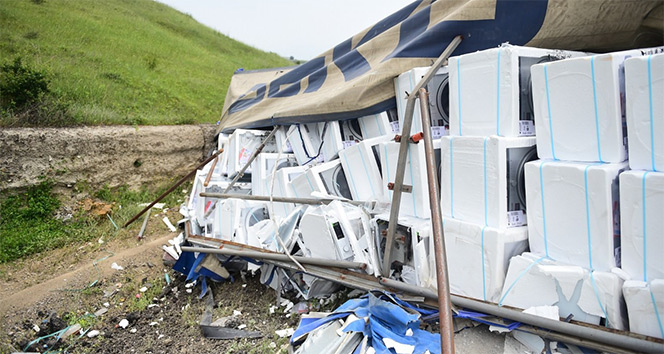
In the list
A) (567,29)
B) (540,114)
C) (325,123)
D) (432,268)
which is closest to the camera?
(540,114)

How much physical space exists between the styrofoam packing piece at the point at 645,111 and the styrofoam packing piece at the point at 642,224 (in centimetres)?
10

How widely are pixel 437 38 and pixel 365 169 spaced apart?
1233mm

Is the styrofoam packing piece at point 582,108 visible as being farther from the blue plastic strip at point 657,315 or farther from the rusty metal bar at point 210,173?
the rusty metal bar at point 210,173

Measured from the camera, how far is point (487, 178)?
7.74 feet

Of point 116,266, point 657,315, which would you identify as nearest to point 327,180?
point 657,315

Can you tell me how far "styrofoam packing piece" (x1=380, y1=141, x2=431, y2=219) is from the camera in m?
2.73

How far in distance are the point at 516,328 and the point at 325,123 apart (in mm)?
2696

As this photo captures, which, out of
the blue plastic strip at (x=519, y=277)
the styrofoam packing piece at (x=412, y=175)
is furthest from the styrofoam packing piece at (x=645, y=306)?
the styrofoam packing piece at (x=412, y=175)

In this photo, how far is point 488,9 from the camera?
3.06 metres

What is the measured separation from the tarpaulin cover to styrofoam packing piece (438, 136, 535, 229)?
112cm

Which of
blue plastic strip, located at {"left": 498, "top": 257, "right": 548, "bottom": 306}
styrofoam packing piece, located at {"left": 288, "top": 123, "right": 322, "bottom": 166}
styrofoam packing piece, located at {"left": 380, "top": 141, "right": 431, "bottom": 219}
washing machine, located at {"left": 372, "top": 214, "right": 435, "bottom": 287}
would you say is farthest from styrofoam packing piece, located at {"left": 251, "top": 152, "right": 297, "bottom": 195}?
blue plastic strip, located at {"left": 498, "top": 257, "right": 548, "bottom": 306}

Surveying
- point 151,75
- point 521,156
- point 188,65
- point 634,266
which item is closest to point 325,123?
point 521,156

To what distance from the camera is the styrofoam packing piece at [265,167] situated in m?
4.35

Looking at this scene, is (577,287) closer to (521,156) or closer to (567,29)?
(521,156)
